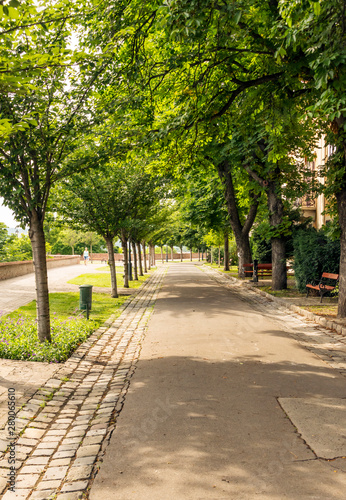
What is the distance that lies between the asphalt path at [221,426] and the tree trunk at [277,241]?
8.71 metres

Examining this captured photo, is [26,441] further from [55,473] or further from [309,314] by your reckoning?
[309,314]

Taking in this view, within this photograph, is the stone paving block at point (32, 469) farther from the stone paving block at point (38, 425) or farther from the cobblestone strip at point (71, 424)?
the stone paving block at point (38, 425)

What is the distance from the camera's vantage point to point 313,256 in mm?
14719

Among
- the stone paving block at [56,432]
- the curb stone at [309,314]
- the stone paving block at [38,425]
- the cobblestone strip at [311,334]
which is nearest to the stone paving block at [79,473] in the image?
the stone paving block at [56,432]

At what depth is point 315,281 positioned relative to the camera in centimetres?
1487

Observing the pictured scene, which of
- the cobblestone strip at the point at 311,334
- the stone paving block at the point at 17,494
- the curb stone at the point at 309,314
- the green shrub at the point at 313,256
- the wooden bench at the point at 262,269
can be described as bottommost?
the cobblestone strip at the point at 311,334

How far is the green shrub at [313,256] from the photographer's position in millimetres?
14352

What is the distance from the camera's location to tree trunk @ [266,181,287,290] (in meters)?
16.5

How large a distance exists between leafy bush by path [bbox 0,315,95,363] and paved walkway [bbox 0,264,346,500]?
1.01 feet

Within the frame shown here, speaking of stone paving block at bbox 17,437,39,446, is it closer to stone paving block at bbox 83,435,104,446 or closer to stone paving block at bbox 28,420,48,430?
stone paving block at bbox 28,420,48,430

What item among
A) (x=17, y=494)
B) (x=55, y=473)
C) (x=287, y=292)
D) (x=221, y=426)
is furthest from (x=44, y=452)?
(x=287, y=292)

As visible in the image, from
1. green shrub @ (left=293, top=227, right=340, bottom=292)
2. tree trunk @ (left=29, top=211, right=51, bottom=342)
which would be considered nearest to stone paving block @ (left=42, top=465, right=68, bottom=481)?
tree trunk @ (left=29, top=211, right=51, bottom=342)

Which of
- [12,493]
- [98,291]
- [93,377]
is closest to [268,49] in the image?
[93,377]

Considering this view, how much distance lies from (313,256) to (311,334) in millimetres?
6334
